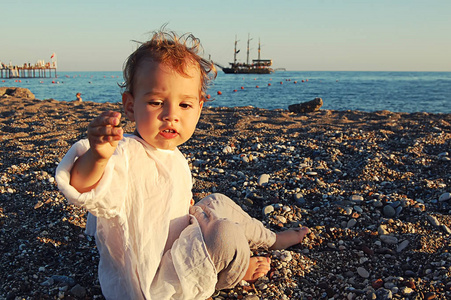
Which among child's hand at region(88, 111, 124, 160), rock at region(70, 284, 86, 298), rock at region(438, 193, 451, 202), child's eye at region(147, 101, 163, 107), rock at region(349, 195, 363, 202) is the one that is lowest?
rock at region(70, 284, 86, 298)

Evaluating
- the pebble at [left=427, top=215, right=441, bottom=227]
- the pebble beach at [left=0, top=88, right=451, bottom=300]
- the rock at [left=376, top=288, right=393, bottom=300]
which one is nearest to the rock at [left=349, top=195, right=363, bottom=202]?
the pebble beach at [left=0, top=88, right=451, bottom=300]

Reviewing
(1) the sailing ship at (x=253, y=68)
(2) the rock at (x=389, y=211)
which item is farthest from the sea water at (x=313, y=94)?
(1) the sailing ship at (x=253, y=68)

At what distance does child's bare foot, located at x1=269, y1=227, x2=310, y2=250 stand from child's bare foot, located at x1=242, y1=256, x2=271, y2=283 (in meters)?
0.36

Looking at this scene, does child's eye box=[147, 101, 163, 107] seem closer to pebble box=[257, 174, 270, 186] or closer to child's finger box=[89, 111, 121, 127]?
child's finger box=[89, 111, 121, 127]

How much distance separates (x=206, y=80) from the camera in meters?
2.28

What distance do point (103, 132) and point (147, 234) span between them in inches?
25.2

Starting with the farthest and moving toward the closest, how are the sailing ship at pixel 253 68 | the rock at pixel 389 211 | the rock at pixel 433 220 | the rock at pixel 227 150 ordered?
1. the sailing ship at pixel 253 68
2. the rock at pixel 227 150
3. the rock at pixel 389 211
4. the rock at pixel 433 220

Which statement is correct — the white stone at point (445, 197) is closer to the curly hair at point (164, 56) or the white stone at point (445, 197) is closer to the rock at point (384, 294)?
the rock at point (384, 294)

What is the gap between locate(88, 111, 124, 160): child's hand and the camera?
1443 mm

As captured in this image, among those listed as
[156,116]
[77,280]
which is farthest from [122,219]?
[77,280]

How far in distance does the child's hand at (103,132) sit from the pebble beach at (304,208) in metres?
1.23

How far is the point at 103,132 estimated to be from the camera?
1446mm

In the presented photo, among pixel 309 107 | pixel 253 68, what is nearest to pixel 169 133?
pixel 309 107

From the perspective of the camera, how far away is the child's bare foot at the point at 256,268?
2.42m
